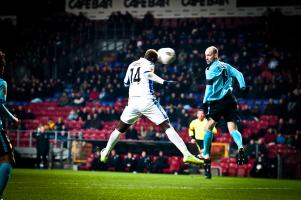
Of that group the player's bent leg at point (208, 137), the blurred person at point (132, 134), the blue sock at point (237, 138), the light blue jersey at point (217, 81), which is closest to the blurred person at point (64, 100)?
the blurred person at point (132, 134)

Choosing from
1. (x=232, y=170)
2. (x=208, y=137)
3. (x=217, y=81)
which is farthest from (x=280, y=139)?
(x=217, y=81)

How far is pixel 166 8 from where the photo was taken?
4094 cm

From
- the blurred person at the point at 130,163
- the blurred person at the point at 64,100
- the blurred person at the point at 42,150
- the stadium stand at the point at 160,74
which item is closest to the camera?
the blurred person at the point at 130,163

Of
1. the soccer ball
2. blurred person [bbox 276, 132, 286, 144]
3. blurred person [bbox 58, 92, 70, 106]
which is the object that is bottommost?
blurred person [bbox 276, 132, 286, 144]

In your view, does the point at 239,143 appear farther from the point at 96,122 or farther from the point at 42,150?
the point at 96,122

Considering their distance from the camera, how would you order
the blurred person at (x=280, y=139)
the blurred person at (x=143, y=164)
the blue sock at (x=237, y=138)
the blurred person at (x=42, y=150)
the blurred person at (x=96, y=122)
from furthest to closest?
1. the blurred person at (x=96, y=122)
2. the blurred person at (x=42, y=150)
3. the blurred person at (x=280, y=139)
4. the blurred person at (x=143, y=164)
5. the blue sock at (x=237, y=138)

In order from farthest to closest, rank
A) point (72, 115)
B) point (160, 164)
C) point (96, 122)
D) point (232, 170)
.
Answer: point (72, 115) < point (96, 122) < point (160, 164) < point (232, 170)

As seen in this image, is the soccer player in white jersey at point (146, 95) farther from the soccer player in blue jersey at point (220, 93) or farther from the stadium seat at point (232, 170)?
the stadium seat at point (232, 170)

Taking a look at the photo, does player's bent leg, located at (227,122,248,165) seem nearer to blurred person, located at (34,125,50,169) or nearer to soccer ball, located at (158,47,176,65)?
soccer ball, located at (158,47,176,65)

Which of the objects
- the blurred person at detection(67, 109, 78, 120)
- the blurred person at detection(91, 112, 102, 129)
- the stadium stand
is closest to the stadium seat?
the stadium stand

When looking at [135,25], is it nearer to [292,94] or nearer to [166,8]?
[166,8]

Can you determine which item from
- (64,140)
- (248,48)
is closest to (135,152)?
(64,140)

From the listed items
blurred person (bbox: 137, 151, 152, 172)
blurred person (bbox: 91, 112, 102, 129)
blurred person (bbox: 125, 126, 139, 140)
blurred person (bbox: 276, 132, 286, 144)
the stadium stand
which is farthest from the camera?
blurred person (bbox: 91, 112, 102, 129)

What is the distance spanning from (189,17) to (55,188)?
2791 cm
